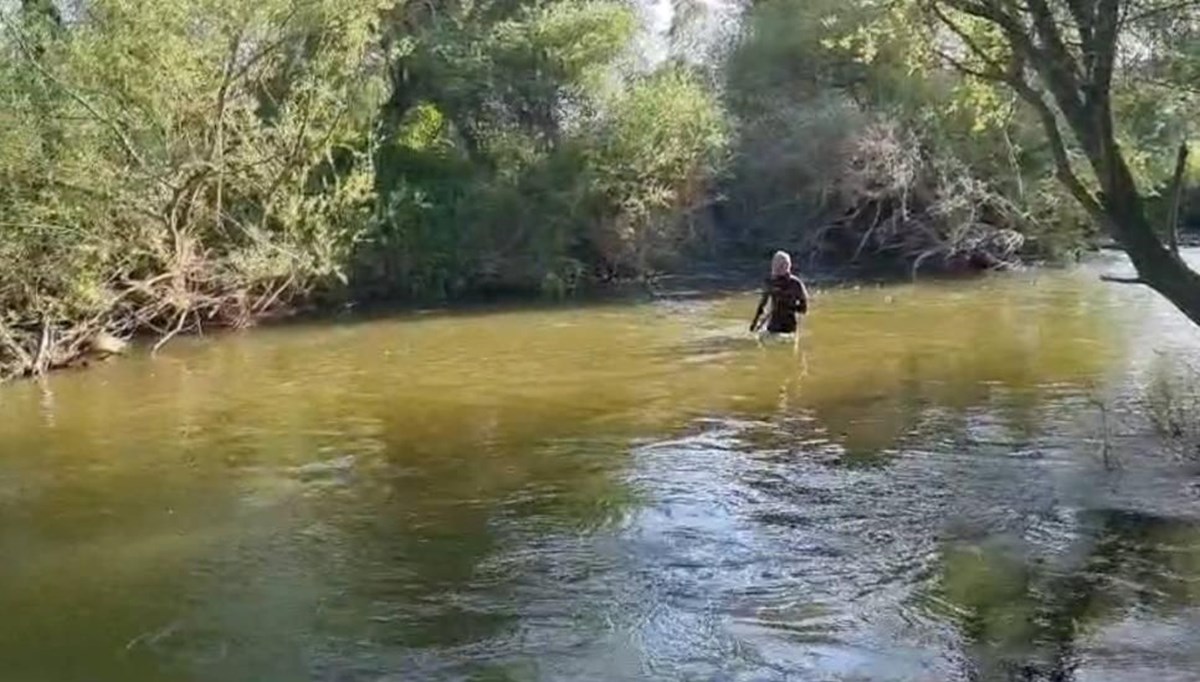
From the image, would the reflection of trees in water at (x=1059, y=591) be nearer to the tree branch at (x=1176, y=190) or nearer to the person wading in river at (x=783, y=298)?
the tree branch at (x=1176, y=190)

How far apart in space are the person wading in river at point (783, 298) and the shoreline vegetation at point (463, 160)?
325 cm

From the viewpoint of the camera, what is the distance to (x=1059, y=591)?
30.1ft

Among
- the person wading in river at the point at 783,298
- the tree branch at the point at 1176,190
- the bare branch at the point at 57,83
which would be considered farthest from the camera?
the bare branch at the point at 57,83

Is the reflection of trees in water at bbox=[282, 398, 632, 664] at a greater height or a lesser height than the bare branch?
lesser

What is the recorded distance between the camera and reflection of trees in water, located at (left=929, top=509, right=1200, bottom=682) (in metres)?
8.00

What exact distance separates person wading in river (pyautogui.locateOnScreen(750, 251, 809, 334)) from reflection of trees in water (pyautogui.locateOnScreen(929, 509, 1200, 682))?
1011 cm

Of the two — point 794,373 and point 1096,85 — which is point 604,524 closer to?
point 1096,85

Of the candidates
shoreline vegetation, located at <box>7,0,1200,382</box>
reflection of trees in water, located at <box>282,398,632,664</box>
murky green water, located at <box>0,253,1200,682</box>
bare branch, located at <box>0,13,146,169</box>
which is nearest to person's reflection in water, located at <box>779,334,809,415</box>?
murky green water, located at <box>0,253,1200,682</box>

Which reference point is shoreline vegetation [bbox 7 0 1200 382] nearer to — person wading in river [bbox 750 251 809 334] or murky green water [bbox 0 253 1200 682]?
person wading in river [bbox 750 251 809 334]

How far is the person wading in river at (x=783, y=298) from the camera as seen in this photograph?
20672 millimetres

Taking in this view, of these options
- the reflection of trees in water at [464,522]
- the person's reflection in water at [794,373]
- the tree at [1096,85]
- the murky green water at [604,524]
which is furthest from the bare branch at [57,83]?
the tree at [1096,85]

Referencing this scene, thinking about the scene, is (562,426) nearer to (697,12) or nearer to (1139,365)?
(1139,365)

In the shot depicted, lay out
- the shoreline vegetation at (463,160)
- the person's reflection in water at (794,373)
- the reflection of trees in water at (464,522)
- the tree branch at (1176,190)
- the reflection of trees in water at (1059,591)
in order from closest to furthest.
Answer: the reflection of trees in water at (1059,591)
the reflection of trees in water at (464,522)
the tree branch at (1176,190)
the person's reflection in water at (794,373)
the shoreline vegetation at (463,160)

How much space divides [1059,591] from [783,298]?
12146 mm
